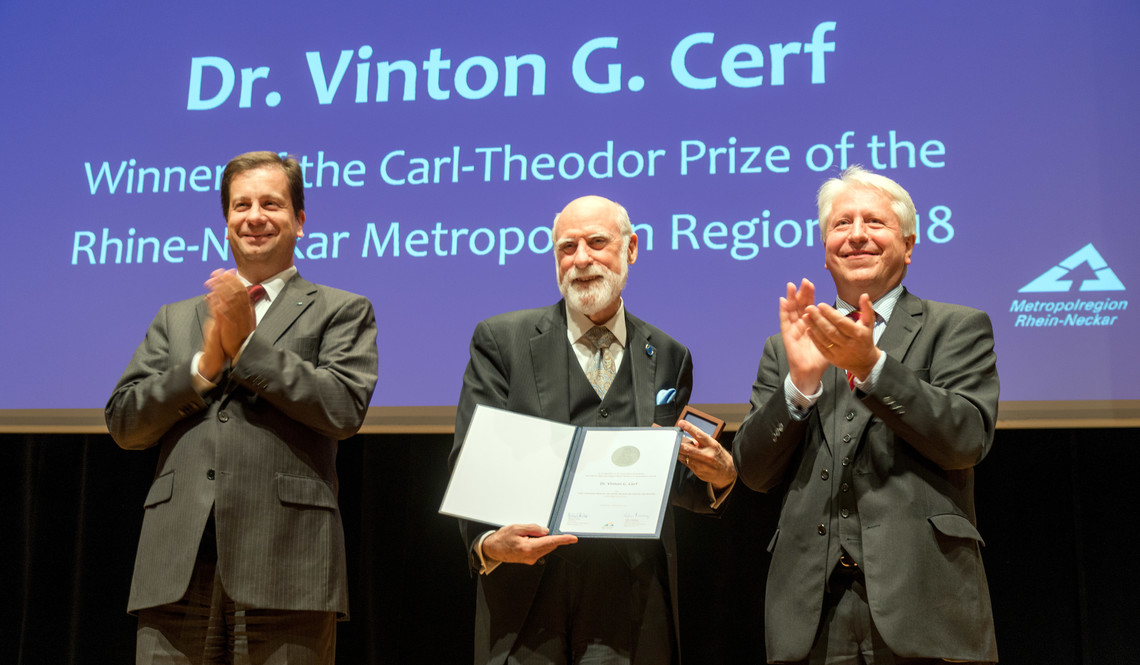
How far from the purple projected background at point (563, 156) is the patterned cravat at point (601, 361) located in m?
0.93

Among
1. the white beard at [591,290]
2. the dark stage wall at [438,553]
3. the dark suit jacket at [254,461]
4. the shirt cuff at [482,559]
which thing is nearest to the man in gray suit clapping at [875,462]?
the white beard at [591,290]

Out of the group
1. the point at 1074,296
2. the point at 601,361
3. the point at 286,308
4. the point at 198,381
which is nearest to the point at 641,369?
the point at 601,361

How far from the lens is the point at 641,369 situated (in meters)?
2.48

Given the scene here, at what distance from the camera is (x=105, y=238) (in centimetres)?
379

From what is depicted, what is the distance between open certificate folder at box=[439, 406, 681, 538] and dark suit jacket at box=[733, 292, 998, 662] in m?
0.22

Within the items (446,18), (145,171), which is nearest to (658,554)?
(446,18)

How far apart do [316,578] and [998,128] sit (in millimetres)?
2619

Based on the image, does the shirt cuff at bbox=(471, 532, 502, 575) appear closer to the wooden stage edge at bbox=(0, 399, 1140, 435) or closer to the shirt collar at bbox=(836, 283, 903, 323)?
the shirt collar at bbox=(836, 283, 903, 323)

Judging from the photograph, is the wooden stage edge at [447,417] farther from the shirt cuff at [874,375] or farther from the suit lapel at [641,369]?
the shirt cuff at [874,375]

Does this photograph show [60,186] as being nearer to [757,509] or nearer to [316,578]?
[316,578]

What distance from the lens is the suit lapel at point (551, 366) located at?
242cm

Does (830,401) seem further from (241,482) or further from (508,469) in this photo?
(241,482)

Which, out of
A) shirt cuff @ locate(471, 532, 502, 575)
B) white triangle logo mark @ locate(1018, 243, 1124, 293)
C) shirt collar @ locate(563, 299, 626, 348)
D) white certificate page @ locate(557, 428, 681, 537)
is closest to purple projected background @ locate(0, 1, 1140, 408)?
white triangle logo mark @ locate(1018, 243, 1124, 293)

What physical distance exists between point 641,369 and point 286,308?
923 millimetres
